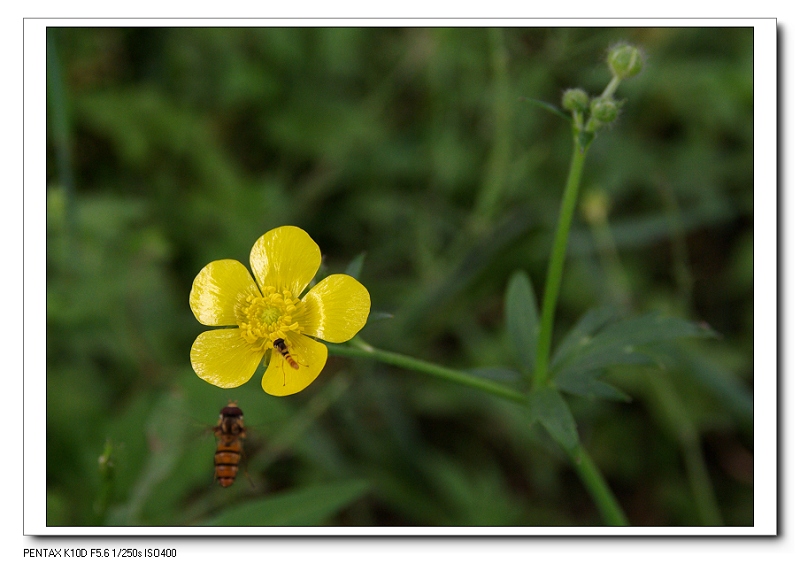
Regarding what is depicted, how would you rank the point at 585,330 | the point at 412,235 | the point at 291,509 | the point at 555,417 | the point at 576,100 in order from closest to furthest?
1. the point at 576,100
2. the point at 555,417
3. the point at 585,330
4. the point at 291,509
5. the point at 412,235

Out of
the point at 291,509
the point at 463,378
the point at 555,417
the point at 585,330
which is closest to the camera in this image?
the point at 555,417

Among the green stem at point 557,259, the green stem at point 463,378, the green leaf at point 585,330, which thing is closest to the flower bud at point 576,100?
Result: the green stem at point 557,259

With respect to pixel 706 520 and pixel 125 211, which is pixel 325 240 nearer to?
pixel 125 211

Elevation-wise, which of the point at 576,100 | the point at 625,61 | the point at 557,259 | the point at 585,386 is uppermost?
the point at 625,61

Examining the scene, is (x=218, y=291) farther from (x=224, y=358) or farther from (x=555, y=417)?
(x=555, y=417)

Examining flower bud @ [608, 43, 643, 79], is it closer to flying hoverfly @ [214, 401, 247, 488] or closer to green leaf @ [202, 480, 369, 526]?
flying hoverfly @ [214, 401, 247, 488]

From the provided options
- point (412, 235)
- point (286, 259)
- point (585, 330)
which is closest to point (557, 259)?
point (585, 330)
